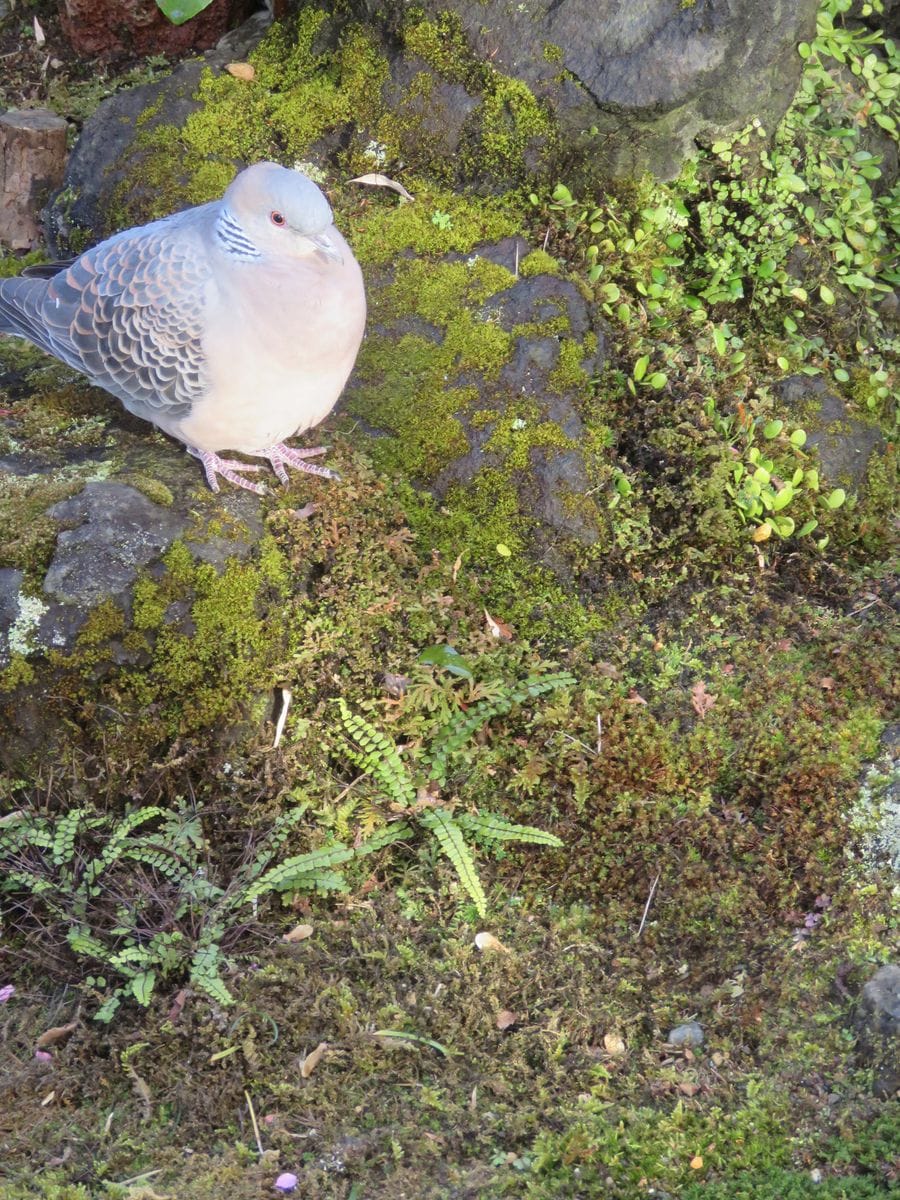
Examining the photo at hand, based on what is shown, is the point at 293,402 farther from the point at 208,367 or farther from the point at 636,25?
the point at 636,25

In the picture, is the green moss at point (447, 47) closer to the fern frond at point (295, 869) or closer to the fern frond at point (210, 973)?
the fern frond at point (295, 869)

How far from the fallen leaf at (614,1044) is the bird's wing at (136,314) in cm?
275

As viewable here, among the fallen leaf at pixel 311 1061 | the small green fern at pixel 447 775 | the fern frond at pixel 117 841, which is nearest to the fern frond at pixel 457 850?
the small green fern at pixel 447 775

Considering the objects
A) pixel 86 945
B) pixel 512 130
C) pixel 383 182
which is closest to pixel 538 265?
pixel 512 130

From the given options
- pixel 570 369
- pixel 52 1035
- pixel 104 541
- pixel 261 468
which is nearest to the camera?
pixel 52 1035

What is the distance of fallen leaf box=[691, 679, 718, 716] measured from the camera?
14.7ft

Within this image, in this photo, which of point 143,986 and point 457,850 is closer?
point 143,986

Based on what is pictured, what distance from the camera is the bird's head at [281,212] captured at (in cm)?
396

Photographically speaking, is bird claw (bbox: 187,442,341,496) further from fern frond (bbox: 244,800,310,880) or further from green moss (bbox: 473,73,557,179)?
green moss (bbox: 473,73,557,179)

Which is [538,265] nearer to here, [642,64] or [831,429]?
[642,64]

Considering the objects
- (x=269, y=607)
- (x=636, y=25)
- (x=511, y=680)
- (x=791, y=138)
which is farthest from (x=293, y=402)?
(x=791, y=138)

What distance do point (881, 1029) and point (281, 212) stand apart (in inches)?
135

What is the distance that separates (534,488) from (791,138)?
234 centimetres

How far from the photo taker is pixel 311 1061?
3.54 metres
